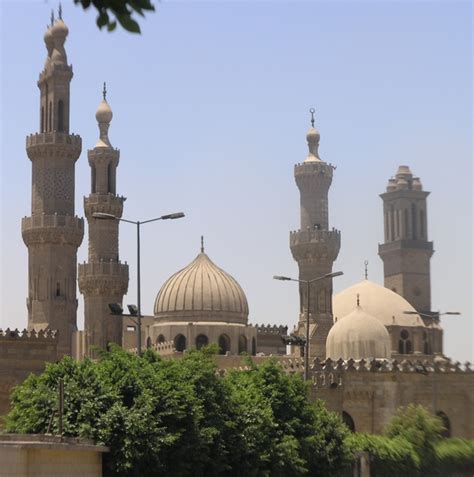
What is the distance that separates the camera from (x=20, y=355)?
145 feet

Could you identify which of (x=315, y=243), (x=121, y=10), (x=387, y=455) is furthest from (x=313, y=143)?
(x=121, y=10)

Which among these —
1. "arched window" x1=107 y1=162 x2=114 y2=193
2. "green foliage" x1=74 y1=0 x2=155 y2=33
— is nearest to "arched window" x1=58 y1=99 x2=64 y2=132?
"arched window" x1=107 y1=162 x2=114 y2=193

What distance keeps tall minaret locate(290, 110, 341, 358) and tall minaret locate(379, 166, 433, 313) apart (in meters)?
20.3

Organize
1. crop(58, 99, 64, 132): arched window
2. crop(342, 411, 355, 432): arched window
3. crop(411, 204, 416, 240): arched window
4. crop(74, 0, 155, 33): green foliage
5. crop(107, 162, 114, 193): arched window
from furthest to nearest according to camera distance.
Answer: crop(411, 204, 416, 240): arched window → crop(107, 162, 114, 193): arched window → crop(58, 99, 64, 132): arched window → crop(342, 411, 355, 432): arched window → crop(74, 0, 155, 33): green foliage

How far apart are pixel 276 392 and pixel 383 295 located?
38617mm

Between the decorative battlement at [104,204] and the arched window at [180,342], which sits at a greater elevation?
the decorative battlement at [104,204]

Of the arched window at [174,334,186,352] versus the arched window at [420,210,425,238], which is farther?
the arched window at [420,210,425,238]

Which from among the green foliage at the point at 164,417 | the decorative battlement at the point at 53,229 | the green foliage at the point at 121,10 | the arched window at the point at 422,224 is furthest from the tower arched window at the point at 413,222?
the green foliage at the point at 121,10

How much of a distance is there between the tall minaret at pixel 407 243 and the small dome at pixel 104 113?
31804 millimetres

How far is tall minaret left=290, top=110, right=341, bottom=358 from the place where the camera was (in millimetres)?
65562

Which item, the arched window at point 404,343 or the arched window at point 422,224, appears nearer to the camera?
the arched window at point 404,343

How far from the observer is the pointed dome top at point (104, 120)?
63375 mm

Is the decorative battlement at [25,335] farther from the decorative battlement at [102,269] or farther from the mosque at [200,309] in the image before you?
the decorative battlement at [102,269]

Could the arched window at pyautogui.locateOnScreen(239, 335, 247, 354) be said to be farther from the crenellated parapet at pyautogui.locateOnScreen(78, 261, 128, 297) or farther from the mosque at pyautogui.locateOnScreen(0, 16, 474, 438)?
the crenellated parapet at pyautogui.locateOnScreen(78, 261, 128, 297)
